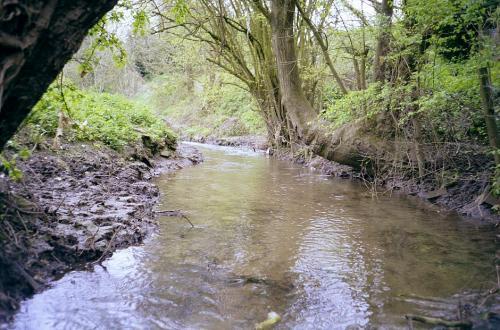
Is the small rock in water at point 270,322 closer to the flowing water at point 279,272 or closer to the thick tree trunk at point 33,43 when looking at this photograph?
the flowing water at point 279,272

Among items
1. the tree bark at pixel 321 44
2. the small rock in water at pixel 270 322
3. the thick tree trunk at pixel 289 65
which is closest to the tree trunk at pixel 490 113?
the tree bark at pixel 321 44

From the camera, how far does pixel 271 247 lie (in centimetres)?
546

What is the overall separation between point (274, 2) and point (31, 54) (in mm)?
10831

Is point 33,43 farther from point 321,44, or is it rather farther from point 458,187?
point 321,44

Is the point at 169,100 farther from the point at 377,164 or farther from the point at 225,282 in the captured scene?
the point at 225,282

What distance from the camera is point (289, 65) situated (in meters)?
12.9

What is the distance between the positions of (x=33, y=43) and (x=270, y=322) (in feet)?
8.73

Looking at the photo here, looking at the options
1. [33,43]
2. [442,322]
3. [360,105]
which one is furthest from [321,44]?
[33,43]

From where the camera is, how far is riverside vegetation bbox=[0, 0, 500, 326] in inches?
123

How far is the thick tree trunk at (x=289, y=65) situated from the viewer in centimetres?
1220

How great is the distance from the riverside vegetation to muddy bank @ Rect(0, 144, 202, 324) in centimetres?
2

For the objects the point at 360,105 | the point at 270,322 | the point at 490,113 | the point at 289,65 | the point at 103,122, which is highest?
the point at 289,65

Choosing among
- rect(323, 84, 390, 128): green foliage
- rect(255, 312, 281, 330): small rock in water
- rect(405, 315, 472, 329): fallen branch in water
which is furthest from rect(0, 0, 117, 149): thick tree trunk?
rect(323, 84, 390, 128): green foliage

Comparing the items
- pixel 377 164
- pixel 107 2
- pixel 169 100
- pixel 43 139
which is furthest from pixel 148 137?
pixel 169 100
